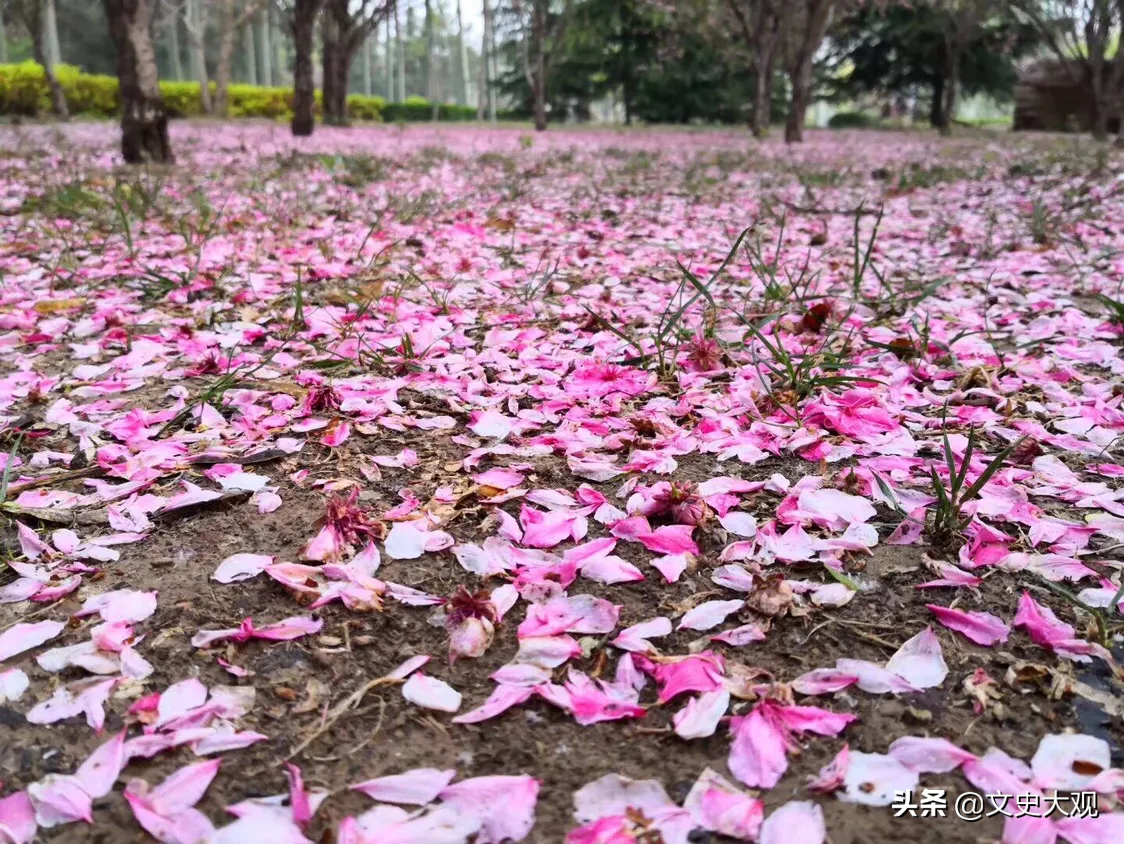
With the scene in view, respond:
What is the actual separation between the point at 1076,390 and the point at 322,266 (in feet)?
9.38

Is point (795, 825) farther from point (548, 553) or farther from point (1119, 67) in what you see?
point (1119, 67)

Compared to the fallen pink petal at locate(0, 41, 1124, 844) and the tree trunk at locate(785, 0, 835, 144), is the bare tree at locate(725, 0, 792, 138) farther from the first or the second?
the fallen pink petal at locate(0, 41, 1124, 844)

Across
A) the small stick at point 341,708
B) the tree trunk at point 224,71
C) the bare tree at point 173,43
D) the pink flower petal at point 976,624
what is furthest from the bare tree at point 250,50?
the pink flower petal at point 976,624

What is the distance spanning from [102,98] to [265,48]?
20.7 meters

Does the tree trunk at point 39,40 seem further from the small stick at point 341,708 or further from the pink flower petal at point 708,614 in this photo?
the pink flower petal at point 708,614

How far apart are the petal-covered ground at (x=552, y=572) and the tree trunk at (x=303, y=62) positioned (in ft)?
32.0

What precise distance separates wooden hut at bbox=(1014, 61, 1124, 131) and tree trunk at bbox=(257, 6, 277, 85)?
87.3 feet

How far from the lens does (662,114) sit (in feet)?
78.4

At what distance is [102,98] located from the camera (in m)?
21.0

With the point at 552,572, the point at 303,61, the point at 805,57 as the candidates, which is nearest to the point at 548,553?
the point at 552,572

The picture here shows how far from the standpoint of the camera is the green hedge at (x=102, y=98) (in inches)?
709

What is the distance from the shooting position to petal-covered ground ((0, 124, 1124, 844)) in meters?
0.94

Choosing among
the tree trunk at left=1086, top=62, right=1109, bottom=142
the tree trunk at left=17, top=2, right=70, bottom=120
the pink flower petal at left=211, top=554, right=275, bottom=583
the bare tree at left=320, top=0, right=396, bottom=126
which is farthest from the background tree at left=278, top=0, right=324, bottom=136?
the pink flower petal at left=211, top=554, right=275, bottom=583

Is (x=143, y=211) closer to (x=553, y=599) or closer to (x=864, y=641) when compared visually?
(x=553, y=599)
